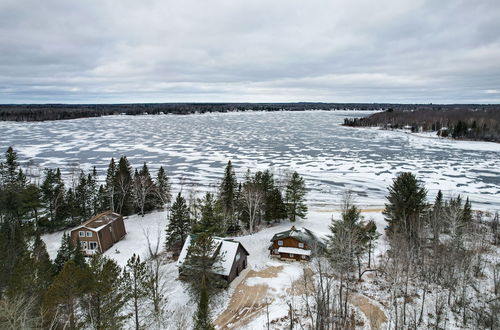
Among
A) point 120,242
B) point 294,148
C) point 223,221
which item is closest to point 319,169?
point 294,148

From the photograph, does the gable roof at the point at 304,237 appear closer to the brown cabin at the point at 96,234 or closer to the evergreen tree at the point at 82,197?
the brown cabin at the point at 96,234

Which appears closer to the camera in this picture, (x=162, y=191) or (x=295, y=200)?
(x=295, y=200)

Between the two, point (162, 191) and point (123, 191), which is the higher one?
point (123, 191)

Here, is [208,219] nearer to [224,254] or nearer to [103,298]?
[224,254]

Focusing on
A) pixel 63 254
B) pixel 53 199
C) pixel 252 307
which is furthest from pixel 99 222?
pixel 252 307

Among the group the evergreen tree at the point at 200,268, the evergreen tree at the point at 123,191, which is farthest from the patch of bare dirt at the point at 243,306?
the evergreen tree at the point at 123,191

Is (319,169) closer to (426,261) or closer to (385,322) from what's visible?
(426,261)
